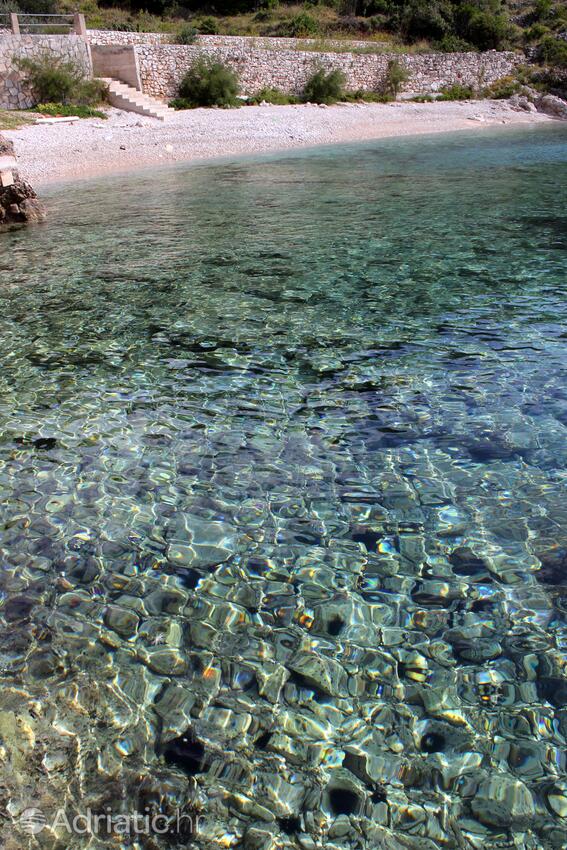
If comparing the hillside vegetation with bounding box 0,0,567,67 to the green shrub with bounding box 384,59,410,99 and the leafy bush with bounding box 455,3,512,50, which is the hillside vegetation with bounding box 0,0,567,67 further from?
the green shrub with bounding box 384,59,410,99

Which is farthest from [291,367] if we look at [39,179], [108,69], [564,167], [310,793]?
[108,69]

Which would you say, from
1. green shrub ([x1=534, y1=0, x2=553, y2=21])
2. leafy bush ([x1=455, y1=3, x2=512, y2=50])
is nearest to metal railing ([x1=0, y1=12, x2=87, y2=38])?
leafy bush ([x1=455, y1=3, x2=512, y2=50])

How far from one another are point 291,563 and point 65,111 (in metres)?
27.1

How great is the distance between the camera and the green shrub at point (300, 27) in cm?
4259

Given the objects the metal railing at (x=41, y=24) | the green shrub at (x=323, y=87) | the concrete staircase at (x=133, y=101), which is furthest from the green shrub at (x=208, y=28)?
the metal railing at (x=41, y=24)

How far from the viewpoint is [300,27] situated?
141 feet

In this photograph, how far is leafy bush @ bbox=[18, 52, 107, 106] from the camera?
2608 cm

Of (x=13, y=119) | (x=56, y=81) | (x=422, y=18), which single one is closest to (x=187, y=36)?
(x=56, y=81)

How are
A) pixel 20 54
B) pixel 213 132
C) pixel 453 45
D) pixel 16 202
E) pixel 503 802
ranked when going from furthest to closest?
pixel 453 45 → pixel 20 54 → pixel 213 132 → pixel 16 202 → pixel 503 802

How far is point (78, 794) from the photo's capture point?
7.86 feet

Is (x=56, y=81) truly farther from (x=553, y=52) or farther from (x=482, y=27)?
(x=553, y=52)

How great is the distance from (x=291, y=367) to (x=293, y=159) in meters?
18.7

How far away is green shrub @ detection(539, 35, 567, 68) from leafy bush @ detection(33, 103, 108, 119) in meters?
31.8

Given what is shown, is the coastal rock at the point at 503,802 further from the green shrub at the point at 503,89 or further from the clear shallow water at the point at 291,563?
the green shrub at the point at 503,89
